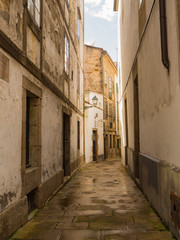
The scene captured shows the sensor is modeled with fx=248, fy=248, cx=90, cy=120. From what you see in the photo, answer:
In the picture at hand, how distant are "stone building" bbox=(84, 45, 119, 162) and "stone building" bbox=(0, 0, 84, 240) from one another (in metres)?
11.0

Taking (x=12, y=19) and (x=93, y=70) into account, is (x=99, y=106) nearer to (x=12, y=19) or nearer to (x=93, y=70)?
(x=93, y=70)

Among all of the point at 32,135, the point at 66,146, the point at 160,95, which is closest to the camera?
the point at 160,95

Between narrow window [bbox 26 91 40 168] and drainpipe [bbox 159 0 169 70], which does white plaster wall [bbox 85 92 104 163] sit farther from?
drainpipe [bbox 159 0 169 70]

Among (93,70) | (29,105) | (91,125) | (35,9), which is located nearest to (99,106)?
(91,125)

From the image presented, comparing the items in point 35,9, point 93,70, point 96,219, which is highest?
point 93,70

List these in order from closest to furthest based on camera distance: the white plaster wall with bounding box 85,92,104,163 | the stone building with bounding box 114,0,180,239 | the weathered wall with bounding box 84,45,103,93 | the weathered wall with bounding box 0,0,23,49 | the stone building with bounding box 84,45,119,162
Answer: the stone building with bounding box 114,0,180,239 < the weathered wall with bounding box 0,0,23,49 < the white plaster wall with bounding box 85,92,104,163 < the stone building with bounding box 84,45,119,162 < the weathered wall with bounding box 84,45,103,93

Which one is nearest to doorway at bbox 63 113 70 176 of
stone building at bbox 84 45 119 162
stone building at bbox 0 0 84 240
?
stone building at bbox 0 0 84 240

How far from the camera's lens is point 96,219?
198 inches

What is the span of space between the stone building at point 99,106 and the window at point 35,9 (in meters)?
12.9

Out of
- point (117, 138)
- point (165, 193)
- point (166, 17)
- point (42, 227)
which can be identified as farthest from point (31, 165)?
point (117, 138)

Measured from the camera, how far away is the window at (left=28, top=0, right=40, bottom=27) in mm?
5520

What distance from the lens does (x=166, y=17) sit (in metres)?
4.29

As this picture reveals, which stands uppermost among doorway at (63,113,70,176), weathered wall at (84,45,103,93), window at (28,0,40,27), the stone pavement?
weathered wall at (84,45,103,93)

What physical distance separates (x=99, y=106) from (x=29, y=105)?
55.0 feet
